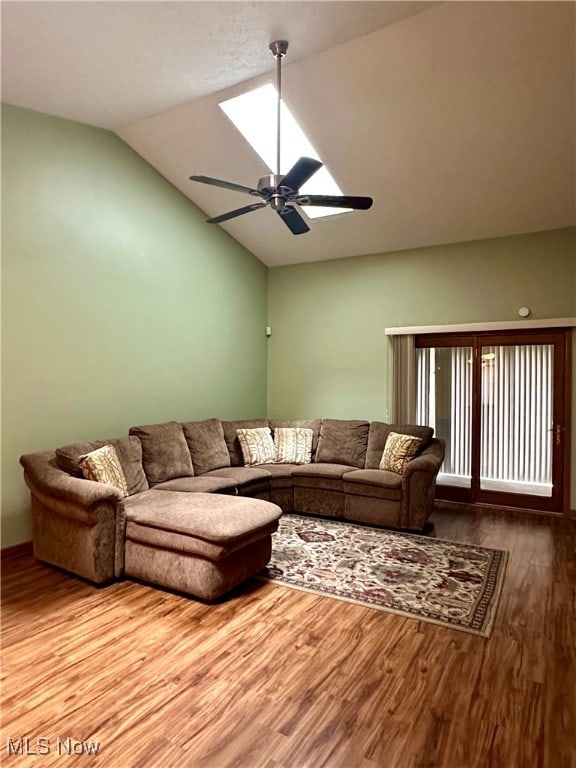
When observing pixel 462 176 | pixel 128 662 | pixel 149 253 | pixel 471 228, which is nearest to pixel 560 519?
pixel 471 228

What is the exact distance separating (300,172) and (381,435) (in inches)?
129

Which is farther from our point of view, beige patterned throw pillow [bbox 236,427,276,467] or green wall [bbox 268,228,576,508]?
beige patterned throw pillow [bbox 236,427,276,467]

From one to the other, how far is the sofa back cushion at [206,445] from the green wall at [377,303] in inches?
66.6

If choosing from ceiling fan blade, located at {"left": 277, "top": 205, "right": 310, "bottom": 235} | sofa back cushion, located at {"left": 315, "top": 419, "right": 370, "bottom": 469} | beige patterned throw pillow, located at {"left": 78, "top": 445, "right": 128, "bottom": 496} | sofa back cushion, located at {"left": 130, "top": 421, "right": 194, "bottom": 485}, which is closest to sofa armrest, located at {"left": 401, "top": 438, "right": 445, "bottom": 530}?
sofa back cushion, located at {"left": 315, "top": 419, "right": 370, "bottom": 469}

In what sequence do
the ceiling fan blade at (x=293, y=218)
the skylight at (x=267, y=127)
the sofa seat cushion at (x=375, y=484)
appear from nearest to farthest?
the ceiling fan blade at (x=293, y=218)
the skylight at (x=267, y=127)
the sofa seat cushion at (x=375, y=484)

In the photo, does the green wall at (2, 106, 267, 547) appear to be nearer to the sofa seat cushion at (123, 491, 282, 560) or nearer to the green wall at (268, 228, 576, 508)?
the green wall at (268, 228, 576, 508)

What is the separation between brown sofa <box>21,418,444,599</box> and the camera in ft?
10.5

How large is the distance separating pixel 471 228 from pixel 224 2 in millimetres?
3494

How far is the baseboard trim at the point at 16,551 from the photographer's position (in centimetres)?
371

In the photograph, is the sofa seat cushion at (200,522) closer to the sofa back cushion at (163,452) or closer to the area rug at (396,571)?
the area rug at (396,571)

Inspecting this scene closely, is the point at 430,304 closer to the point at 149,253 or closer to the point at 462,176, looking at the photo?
the point at 462,176

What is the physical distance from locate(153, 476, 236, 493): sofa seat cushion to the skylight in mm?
3033

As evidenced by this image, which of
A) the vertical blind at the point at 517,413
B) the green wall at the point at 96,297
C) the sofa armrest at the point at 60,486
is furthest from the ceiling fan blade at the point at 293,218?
the vertical blind at the point at 517,413

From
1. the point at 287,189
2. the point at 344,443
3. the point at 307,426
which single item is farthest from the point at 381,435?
the point at 287,189
